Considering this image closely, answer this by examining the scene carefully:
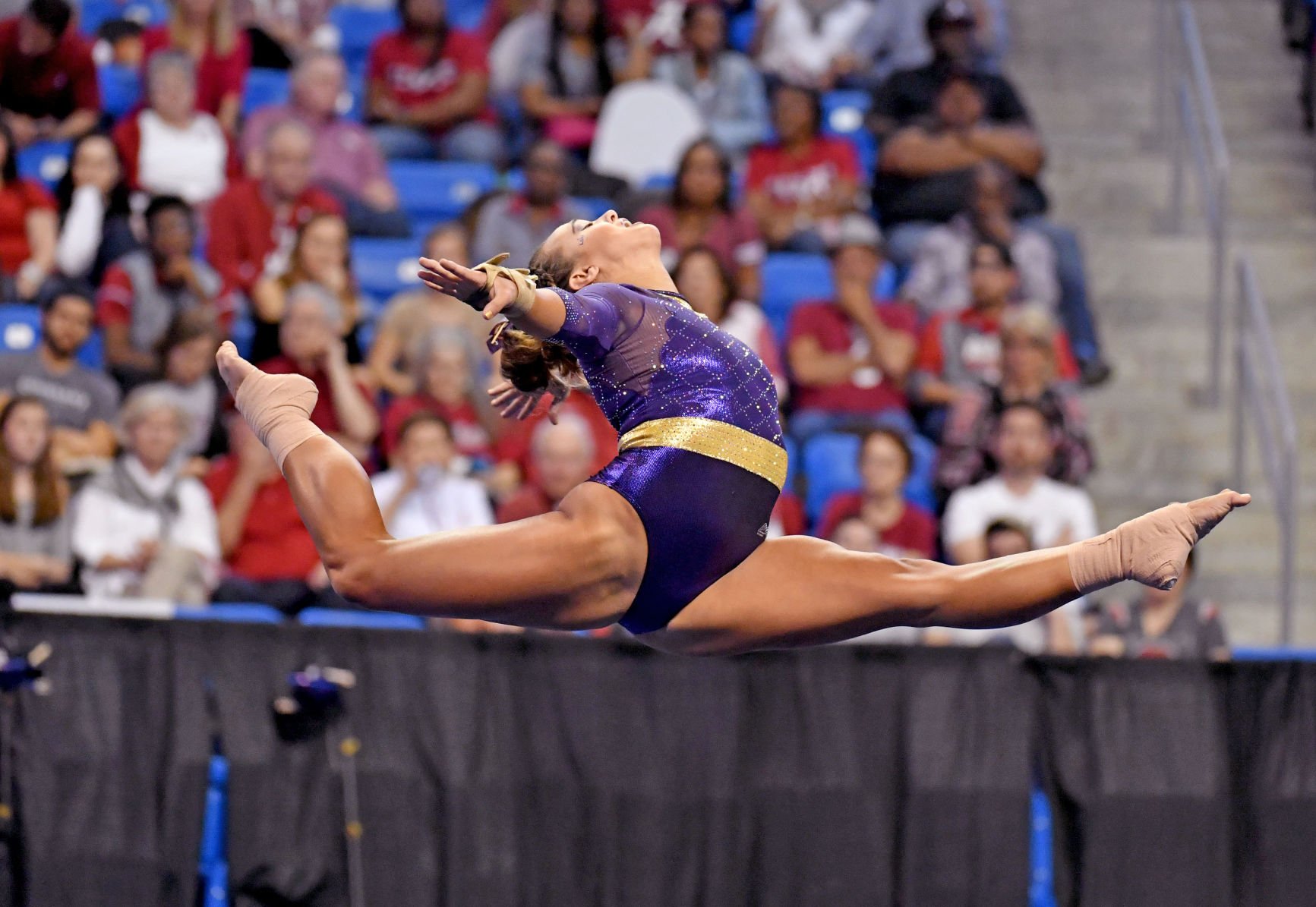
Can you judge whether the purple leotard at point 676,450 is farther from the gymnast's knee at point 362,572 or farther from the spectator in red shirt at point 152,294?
the spectator in red shirt at point 152,294

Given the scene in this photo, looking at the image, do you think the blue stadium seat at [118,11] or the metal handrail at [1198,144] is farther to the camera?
the blue stadium seat at [118,11]

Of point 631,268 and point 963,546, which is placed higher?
point 631,268

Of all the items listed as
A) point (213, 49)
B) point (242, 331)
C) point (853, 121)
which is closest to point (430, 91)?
point (213, 49)

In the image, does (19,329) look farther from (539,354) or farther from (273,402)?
(539,354)

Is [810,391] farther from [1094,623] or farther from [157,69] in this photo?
[157,69]

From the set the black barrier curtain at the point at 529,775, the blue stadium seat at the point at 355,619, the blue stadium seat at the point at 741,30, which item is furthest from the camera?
the blue stadium seat at the point at 741,30

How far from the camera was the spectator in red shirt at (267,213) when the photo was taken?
7.93 m

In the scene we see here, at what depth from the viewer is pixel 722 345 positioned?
3.98 m

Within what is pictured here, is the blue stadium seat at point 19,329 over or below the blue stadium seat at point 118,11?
below

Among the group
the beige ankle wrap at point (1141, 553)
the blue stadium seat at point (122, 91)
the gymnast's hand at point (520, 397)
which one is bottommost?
the beige ankle wrap at point (1141, 553)

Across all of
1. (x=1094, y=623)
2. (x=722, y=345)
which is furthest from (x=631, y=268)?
(x=1094, y=623)

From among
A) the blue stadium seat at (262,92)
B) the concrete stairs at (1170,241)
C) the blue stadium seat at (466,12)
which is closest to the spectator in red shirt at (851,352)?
the concrete stairs at (1170,241)

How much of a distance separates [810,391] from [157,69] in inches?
131

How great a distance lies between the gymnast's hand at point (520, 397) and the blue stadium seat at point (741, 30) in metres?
5.54
